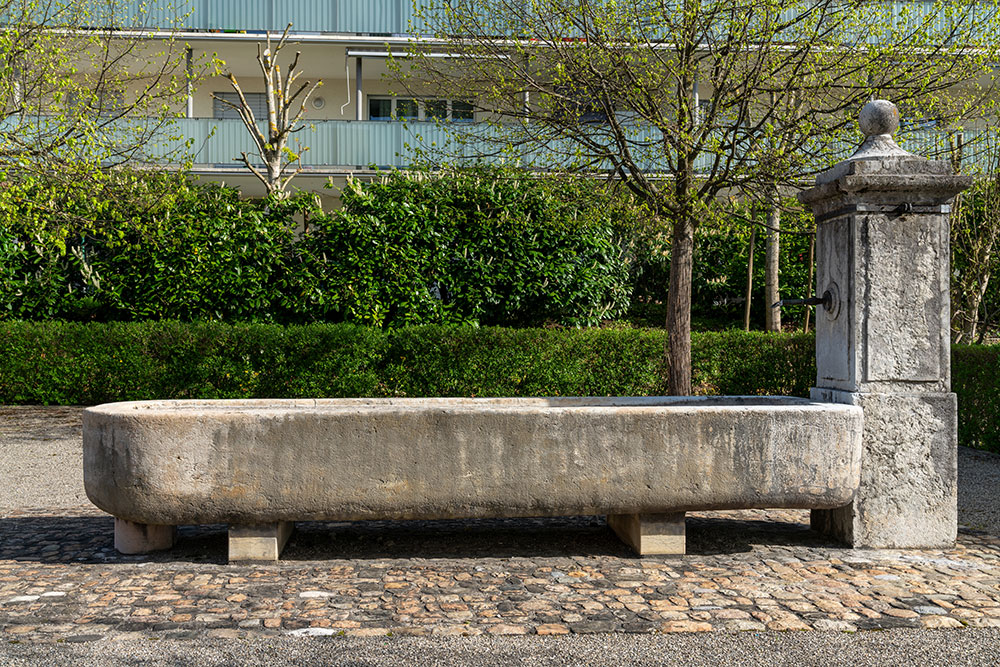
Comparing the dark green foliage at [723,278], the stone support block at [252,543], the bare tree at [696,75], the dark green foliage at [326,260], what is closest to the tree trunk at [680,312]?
the bare tree at [696,75]

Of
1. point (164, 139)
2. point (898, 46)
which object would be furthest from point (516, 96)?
point (164, 139)

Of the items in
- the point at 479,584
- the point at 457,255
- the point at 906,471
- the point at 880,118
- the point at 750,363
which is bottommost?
the point at 479,584

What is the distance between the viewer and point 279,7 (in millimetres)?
18469

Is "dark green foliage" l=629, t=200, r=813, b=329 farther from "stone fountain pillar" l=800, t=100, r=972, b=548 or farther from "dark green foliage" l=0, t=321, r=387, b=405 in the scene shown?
"stone fountain pillar" l=800, t=100, r=972, b=548

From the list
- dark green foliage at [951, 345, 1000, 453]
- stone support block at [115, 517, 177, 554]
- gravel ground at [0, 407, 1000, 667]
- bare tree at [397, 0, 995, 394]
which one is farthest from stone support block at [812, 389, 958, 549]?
dark green foliage at [951, 345, 1000, 453]

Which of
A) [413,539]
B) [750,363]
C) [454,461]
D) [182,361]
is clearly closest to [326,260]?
→ [182,361]

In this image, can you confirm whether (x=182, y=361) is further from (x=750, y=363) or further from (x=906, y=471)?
(x=906, y=471)

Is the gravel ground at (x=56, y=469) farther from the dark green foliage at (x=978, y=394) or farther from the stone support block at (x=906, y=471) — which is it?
the stone support block at (x=906, y=471)

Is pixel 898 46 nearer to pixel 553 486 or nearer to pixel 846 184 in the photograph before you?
pixel 846 184

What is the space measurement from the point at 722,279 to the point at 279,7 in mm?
10683

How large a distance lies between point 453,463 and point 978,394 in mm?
7183

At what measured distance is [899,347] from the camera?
5312 mm

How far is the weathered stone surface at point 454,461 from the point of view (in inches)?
186

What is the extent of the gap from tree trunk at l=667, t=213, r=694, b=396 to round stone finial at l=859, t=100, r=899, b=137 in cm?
A: 398
